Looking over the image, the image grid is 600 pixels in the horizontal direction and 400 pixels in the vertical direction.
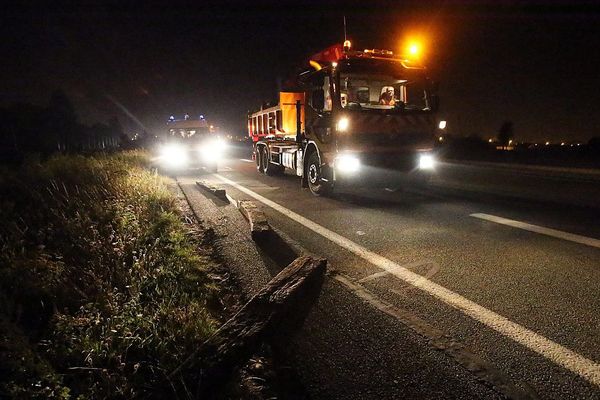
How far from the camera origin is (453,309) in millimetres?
3008

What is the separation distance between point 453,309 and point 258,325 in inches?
63.7

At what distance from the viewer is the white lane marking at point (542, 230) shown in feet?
16.0

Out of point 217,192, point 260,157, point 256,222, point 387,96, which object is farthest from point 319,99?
point 260,157

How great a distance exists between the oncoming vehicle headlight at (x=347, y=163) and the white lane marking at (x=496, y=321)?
11.0ft

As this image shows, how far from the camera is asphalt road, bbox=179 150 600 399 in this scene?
7.01 ft

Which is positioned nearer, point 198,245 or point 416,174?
point 198,245

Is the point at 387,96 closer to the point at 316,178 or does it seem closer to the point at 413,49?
the point at 413,49

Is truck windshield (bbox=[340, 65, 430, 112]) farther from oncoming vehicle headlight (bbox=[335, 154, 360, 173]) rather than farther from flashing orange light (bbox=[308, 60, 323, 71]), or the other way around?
oncoming vehicle headlight (bbox=[335, 154, 360, 173])

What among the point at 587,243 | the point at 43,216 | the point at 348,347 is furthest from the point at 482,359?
the point at 43,216

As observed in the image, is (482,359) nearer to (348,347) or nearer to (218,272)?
(348,347)

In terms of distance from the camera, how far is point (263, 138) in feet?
46.0

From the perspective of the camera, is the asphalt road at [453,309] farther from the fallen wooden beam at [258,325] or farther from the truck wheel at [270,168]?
the truck wheel at [270,168]

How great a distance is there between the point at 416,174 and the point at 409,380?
24.1 feet

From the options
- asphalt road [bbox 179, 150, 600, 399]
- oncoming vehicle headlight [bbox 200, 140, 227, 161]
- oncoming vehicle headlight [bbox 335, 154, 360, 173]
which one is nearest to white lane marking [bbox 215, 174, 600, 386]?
asphalt road [bbox 179, 150, 600, 399]
